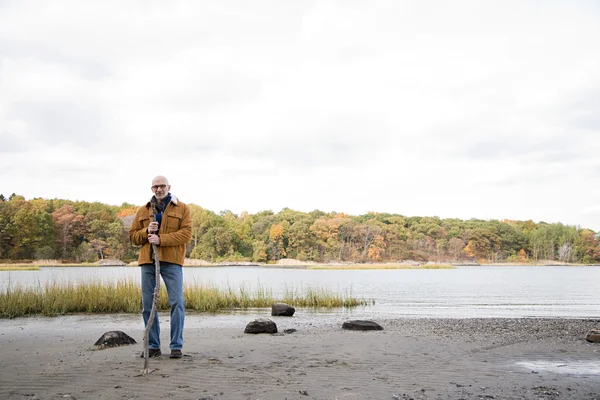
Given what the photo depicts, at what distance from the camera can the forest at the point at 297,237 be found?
93500mm

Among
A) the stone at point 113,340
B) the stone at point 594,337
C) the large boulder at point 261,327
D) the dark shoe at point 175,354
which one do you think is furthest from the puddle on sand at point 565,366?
the stone at point 113,340

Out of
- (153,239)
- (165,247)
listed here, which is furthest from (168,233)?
(153,239)

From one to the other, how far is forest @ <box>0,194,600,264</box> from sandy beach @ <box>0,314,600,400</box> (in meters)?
91.4

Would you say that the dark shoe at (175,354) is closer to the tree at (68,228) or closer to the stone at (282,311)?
the stone at (282,311)

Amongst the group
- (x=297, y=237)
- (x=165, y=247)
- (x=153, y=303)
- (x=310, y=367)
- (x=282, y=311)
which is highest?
(x=297, y=237)

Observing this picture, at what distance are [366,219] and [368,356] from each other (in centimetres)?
12439

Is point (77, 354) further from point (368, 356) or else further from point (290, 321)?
point (290, 321)

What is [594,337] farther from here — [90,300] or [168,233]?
[90,300]

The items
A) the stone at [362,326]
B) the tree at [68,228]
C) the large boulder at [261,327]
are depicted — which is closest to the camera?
the large boulder at [261,327]

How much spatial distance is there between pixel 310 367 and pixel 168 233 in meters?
2.47

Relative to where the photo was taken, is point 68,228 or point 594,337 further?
point 68,228

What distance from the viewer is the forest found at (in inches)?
3681

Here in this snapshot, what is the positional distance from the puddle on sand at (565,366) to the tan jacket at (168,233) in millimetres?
4877

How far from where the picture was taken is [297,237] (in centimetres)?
11481
